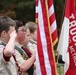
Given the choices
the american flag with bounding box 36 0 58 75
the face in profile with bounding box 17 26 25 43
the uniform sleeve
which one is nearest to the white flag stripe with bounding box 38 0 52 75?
the american flag with bounding box 36 0 58 75

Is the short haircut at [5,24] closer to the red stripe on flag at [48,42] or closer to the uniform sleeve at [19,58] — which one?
the uniform sleeve at [19,58]

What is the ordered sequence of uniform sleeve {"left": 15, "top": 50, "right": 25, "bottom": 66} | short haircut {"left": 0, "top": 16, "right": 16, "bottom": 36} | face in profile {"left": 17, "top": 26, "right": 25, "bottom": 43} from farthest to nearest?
face in profile {"left": 17, "top": 26, "right": 25, "bottom": 43} → uniform sleeve {"left": 15, "top": 50, "right": 25, "bottom": 66} → short haircut {"left": 0, "top": 16, "right": 16, "bottom": 36}

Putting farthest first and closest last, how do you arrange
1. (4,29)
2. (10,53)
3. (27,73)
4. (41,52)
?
(27,73), (41,52), (4,29), (10,53)

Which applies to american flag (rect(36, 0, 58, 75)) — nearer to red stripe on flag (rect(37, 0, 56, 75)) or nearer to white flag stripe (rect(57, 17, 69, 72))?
red stripe on flag (rect(37, 0, 56, 75))

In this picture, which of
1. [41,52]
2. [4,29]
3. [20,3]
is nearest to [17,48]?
[41,52]

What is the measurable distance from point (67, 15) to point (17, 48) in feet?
3.86

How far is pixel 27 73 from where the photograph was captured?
7.62 m

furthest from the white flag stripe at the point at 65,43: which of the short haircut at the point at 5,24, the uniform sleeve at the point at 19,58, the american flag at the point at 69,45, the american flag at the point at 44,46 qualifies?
the short haircut at the point at 5,24

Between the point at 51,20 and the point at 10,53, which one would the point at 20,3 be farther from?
the point at 10,53

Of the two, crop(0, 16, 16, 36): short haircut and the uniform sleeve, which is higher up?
crop(0, 16, 16, 36): short haircut

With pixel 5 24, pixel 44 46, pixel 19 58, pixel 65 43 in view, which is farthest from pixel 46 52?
pixel 5 24

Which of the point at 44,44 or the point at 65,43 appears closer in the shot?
the point at 44,44

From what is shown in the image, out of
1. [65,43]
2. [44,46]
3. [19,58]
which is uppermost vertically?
[65,43]

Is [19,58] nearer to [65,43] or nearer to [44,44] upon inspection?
[44,44]
